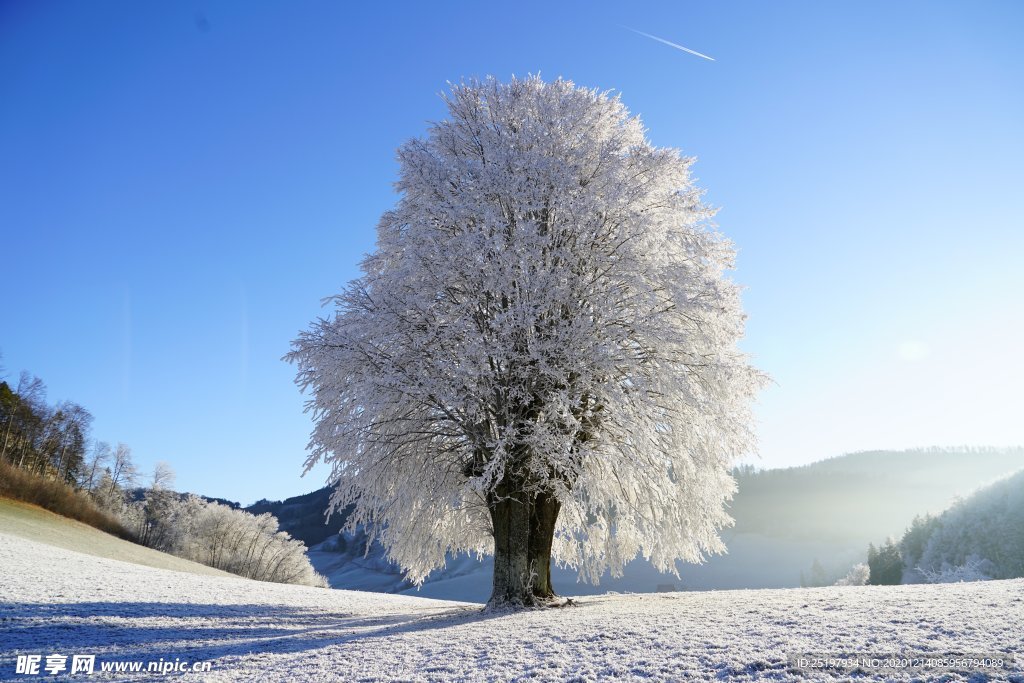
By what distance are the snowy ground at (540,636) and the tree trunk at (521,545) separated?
120cm

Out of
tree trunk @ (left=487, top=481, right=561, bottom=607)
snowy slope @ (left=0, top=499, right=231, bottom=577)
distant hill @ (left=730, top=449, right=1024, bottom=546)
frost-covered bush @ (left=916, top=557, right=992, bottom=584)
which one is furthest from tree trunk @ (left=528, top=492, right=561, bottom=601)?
distant hill @ (left=730, top=449, right=1024, bottom=546)

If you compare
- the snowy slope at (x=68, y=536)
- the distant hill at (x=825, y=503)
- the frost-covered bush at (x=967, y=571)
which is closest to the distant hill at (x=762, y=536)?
the distant hill at (x=825, y=503)

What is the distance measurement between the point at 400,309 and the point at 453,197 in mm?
3029

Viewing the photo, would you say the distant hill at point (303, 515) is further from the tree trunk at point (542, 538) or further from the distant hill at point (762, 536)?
the tree trunk at point (542, 538)

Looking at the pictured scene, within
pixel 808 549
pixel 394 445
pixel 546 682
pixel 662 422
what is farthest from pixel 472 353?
pixel 808 549

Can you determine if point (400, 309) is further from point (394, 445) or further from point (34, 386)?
point (34, 386)

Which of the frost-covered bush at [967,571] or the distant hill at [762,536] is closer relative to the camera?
the frost-covered bush at [967,571]

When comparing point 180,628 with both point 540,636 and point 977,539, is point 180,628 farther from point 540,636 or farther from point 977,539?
point 977,539

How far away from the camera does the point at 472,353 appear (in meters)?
12.1

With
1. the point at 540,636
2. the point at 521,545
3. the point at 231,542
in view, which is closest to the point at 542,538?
the point at 521,545

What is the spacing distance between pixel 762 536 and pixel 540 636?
156146 mm

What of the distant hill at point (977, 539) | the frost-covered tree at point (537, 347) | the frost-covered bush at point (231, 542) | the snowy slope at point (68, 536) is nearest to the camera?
the frost-covered tree at point (537, 347)

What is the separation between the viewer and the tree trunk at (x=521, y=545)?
13.2 m

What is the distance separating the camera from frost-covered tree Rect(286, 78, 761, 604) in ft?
40.4
